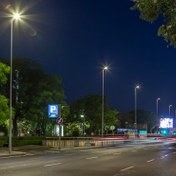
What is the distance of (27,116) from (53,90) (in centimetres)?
535

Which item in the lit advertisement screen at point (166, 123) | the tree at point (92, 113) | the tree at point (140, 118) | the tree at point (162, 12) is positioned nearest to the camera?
the tree at point (162, 12)

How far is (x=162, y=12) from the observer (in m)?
10.9

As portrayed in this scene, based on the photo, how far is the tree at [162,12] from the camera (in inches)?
422

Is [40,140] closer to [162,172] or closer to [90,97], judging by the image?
[162,172]

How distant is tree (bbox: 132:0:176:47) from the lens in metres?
10.7

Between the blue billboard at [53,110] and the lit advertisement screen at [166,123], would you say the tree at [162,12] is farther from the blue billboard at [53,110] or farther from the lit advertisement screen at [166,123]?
the lit advertisement screen at [166,123]

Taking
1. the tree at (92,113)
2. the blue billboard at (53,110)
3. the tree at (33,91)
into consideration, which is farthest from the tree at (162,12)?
the tree at (92,113)

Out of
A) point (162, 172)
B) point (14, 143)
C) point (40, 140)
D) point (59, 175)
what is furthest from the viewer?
point (40, 140)

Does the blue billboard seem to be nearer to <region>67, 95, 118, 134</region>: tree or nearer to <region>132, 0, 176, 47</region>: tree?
<region>132, 0, 176, 47</region>: tree

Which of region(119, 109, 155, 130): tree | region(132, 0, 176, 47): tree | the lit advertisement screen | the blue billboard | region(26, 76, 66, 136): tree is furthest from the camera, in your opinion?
region(119, 109, 155, 130): tree

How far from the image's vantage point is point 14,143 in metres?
49.4

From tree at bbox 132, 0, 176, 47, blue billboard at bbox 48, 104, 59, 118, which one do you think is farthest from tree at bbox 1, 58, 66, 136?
tree at bbox 132, 0, 176, 47

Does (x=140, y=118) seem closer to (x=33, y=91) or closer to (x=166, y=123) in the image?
(x=166, y=123)

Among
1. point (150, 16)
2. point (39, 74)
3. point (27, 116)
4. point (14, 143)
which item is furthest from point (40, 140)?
point (150, 16)
